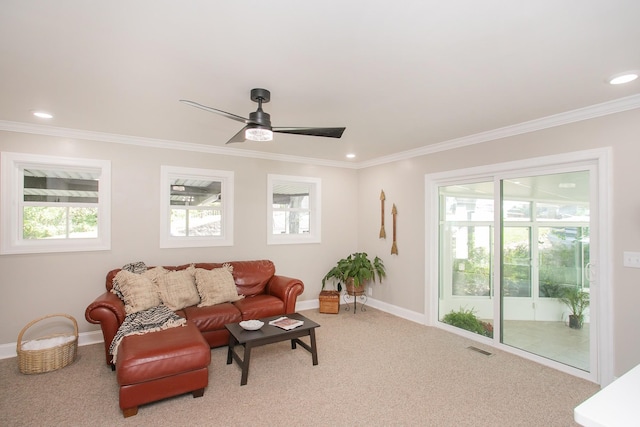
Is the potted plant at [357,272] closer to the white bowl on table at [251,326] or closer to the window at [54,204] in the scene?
the white bowl on table at [251,326]

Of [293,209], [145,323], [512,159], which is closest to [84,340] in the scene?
[145,323]

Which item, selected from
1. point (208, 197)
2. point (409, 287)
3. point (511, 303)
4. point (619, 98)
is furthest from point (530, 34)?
point (208, 197)

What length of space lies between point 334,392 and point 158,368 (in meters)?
1.46

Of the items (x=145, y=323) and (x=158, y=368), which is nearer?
(x=158, y=368)

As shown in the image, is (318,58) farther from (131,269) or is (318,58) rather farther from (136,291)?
(131,269)

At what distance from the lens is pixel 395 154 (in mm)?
5191

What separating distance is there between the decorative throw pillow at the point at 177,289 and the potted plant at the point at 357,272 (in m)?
2.32

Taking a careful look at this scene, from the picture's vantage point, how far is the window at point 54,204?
3697mm

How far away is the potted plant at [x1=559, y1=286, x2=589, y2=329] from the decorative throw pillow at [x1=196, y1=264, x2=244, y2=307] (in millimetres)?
3724

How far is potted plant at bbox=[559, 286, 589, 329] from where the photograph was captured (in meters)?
3.28

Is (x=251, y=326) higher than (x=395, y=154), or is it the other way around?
(x=395, y=154)

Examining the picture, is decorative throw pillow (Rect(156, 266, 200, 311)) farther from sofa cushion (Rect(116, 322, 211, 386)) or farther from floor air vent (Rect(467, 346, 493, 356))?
floor air vent (Rect(467, 346, 493, 356))

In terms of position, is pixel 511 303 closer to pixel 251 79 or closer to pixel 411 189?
pixel 411 189

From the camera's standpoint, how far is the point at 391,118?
345 cm
